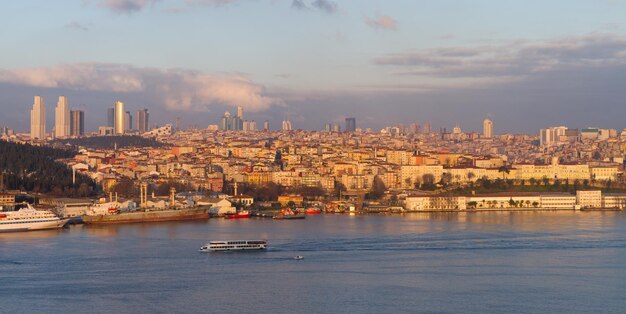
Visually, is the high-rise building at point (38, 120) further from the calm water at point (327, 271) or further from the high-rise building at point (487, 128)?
the calm water at point (327, 271)

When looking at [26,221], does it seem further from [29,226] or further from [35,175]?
[35,175]

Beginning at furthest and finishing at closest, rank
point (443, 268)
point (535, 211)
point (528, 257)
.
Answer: point (535, 211) < point (528, 257) < point (443, 268)

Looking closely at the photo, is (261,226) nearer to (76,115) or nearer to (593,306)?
(593,306)

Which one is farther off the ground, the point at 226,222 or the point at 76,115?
the point at 76,115

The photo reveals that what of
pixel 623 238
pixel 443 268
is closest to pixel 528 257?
pixel 443 268

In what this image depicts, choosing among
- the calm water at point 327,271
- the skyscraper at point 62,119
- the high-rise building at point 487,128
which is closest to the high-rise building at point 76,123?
the skyscraper at point 62,119

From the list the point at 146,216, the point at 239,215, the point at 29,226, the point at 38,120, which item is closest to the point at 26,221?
the point at 29,226

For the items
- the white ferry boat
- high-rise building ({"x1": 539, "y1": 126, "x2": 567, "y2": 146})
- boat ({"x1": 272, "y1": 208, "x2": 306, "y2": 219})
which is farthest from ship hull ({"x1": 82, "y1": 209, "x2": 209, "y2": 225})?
high-rise building ({"x1": 539, "y1": 126, "x2": 567, "y2": 146})
